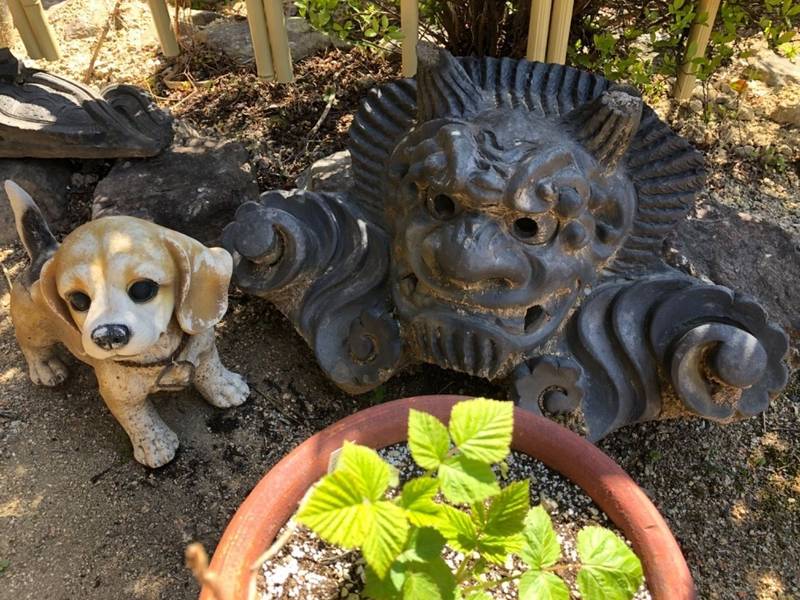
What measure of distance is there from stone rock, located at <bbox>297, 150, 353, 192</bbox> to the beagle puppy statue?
2.45ft

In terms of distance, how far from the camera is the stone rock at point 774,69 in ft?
12.2

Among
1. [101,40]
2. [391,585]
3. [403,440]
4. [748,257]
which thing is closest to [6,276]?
[101,40]

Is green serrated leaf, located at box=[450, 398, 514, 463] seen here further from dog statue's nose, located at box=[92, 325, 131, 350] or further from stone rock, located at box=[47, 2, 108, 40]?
stone rock, located at box=[47, 2, 108, 40]

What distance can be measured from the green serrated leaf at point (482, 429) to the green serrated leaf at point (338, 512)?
0.17 metres

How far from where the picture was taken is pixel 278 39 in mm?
2824

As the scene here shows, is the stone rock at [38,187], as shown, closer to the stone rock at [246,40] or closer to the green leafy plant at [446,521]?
the stone rock at [246,40]

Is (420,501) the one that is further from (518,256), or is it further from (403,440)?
(518,256)

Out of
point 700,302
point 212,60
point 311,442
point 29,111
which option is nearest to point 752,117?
point 700,302

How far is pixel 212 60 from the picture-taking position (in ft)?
12.3

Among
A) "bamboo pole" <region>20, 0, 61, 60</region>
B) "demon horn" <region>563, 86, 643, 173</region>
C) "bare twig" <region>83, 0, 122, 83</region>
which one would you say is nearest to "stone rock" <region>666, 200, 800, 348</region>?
"demon horn" <region>563, 86, 643, 173</region>

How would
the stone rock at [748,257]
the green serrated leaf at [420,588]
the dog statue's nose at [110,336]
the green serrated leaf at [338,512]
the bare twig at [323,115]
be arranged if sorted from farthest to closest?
the bare twig at [323,115] < the stone rock at [748,257] < the dog statue's nose at [110,336] < the green serrated leaf at [420,588] < the green serrated leaf at [338,512]

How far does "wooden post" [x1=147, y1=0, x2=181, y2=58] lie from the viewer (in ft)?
10.1

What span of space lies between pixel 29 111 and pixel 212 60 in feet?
3.80

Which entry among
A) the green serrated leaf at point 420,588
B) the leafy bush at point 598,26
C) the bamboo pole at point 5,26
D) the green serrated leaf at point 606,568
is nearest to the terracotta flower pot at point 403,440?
the green serrated leaf at point 606,568
